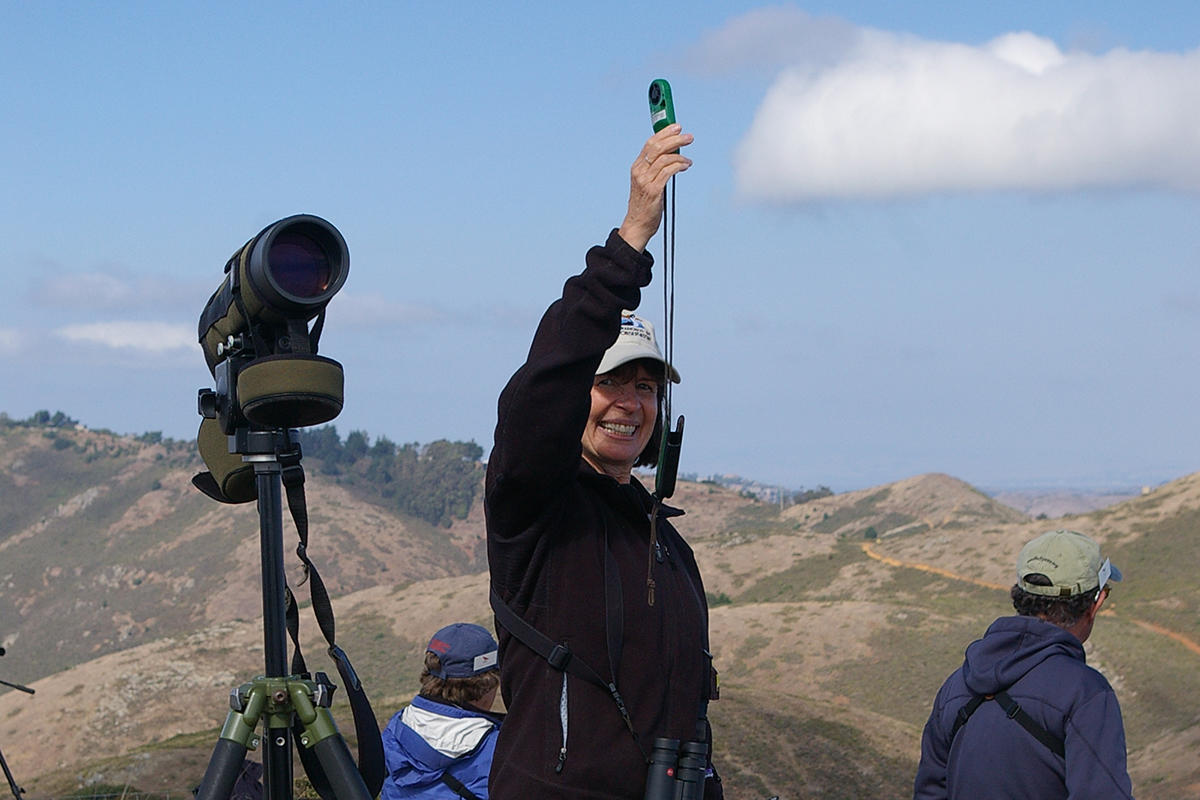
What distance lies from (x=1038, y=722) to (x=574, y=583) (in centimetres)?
172

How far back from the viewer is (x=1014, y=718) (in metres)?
3.88

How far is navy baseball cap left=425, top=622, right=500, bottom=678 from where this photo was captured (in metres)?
5.02

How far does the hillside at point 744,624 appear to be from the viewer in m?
19.6


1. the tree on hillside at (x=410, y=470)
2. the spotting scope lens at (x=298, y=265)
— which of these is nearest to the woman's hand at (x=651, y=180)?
the spotting scope lens at (x=298, y=265)

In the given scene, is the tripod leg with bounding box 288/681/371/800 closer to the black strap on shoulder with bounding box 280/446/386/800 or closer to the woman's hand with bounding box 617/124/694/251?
the black strap on shoulder with bounding box 280/446/386/800

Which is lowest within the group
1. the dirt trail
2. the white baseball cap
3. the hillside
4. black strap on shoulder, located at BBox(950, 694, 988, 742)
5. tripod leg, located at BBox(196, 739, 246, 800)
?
the hillside

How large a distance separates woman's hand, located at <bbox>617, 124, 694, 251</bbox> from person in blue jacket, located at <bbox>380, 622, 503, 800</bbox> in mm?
2499

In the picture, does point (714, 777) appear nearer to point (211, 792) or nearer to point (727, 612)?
point (211, 792)

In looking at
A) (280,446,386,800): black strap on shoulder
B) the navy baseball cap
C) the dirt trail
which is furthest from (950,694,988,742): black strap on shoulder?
the dirt trail

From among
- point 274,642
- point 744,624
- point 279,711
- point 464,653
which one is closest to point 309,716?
point 279,711

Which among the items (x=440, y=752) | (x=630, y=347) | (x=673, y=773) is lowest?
(x=440, y=752)

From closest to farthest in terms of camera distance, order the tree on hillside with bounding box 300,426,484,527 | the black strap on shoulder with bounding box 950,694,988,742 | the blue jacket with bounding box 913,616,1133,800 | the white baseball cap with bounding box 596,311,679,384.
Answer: the white baseball cap with bounding box 596,311,679,384, the blue jacket with bounding box 913,616,1133,800, the black strap on shoulder with bounding box 950,694,988,742, the tree on hillside with bounding box 300,426,484,527

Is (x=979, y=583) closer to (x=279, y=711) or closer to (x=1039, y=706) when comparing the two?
(x=1039, y=706)

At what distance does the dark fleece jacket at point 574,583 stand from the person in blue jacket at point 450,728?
A: 1.93m
